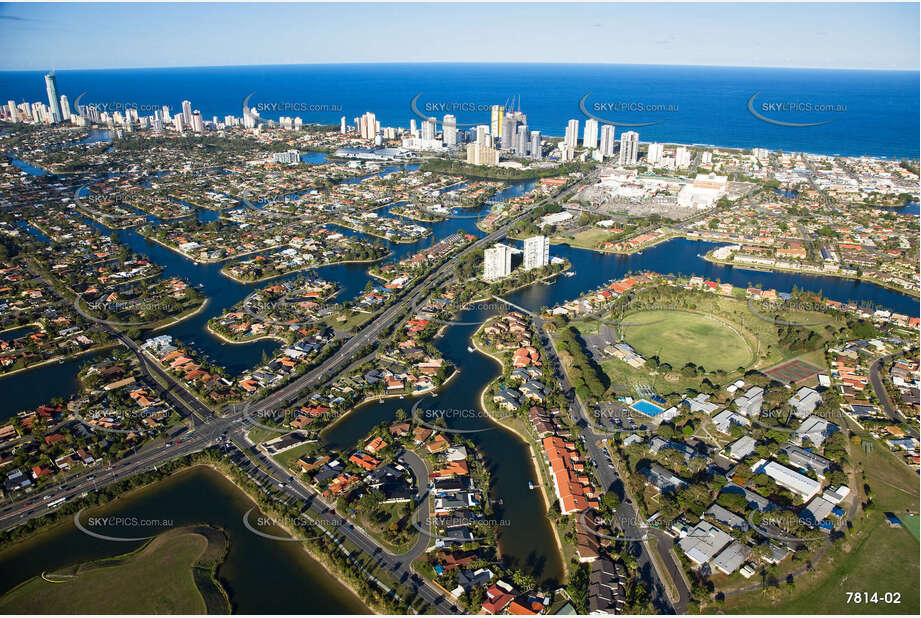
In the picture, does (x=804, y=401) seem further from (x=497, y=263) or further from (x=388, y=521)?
(x=497, y=263)

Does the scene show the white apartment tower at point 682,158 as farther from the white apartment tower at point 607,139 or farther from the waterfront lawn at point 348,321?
the waterfront lawn at point 348,321

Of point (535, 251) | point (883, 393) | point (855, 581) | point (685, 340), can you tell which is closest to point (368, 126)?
point (535, 251)

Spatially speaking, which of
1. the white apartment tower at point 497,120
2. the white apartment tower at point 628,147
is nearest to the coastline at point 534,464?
the white apartment tower at point 628,147

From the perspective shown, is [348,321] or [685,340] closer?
[685,340]

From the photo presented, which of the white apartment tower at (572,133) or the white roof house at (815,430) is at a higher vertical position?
the white apartment tower at (572,133)

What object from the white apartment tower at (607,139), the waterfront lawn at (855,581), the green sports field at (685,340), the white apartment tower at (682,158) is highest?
the white apartment tower at (607,139)

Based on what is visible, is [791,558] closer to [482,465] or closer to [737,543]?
[737,543]

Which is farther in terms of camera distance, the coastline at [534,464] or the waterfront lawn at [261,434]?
the waterfront lawn at [261,434]
